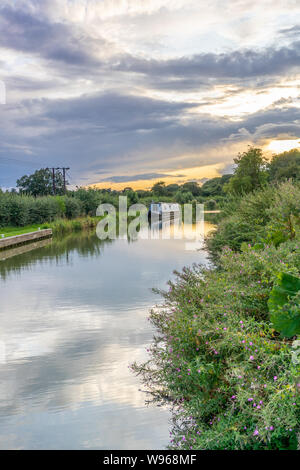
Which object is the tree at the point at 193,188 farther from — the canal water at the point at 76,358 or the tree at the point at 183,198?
the canal water at the point at 76,358

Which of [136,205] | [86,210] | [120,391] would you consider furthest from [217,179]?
[120,391]

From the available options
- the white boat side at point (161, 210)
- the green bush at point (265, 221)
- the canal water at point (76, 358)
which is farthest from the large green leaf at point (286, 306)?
the white boat side at point (161, 210)

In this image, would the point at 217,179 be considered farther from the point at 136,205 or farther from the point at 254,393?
the point at 254,393

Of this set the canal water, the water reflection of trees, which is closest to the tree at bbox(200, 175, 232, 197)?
the water reflection of trees

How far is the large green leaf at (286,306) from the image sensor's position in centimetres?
329

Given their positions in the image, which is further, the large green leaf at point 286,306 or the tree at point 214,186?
the tree at point 214,186

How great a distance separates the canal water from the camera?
448 cm

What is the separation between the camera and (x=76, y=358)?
21.8 feet

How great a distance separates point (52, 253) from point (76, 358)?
47.2 feet

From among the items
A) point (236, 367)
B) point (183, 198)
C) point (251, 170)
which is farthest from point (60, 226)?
point (183, 198)

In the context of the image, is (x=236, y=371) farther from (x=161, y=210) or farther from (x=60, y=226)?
(x=161, y=210)

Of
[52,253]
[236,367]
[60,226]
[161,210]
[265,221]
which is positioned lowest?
[52,253]

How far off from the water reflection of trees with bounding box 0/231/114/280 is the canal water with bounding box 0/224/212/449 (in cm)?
125

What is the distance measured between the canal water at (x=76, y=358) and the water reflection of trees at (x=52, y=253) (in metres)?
1.25
